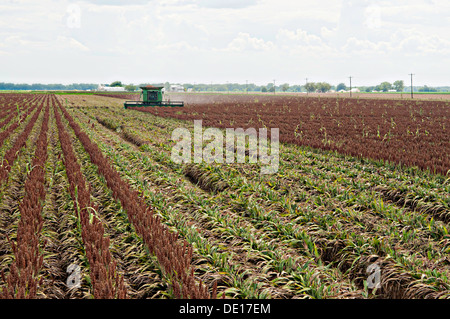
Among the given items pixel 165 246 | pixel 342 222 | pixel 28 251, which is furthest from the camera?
pixel 342 222

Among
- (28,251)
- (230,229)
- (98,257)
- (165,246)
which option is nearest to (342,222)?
(230,229)

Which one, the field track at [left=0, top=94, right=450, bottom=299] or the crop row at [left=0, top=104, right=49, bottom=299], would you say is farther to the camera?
the field track at [left=0, top=94, right=450, bottom=299]

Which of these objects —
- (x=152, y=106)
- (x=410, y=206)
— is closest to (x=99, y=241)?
(x=410, y=206)

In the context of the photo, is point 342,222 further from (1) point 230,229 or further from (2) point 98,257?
(2) point 98,257

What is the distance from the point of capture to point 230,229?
7.23 m

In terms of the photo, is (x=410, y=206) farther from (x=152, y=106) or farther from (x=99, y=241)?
(x=152, y=106)

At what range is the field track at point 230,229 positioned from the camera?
5359mm

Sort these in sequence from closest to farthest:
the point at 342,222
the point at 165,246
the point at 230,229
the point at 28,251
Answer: the point at 28,251 < the point at 165,246 < the point at 230,229 < the point at 342,222

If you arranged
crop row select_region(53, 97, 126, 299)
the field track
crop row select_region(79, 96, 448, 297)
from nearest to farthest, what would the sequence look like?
crop row select_region(53, 97, 126, 299)
the field track
crop row select_region(79, 96, 448, 297)

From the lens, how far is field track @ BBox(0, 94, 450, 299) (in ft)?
17.6

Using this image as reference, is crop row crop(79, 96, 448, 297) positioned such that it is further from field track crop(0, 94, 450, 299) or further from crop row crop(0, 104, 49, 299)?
crop row crop(0, 104, 49, 299)

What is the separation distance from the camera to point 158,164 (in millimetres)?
13539

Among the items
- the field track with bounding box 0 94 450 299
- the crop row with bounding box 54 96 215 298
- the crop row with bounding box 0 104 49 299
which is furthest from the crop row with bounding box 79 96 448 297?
the crop row with bounding box 0 104 49 299

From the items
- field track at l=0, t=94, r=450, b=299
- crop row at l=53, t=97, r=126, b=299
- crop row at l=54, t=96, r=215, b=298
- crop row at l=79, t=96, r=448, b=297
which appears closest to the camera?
crop row at l=53, t=97, r=126, b=299
